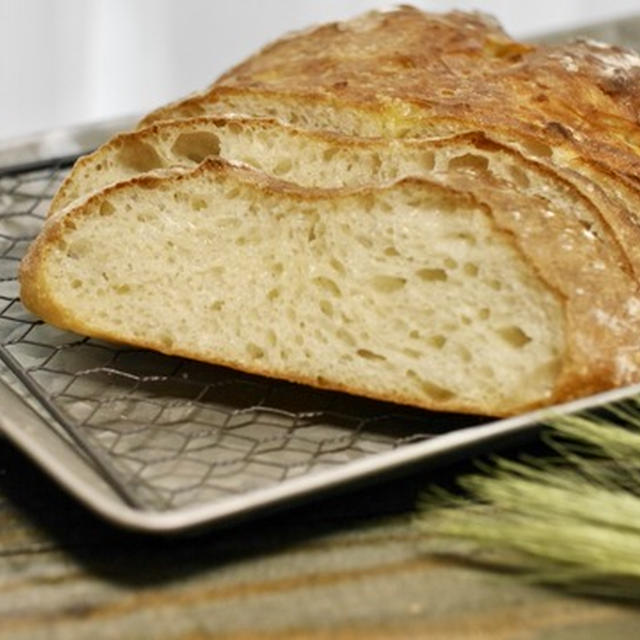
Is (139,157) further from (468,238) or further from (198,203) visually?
(468,238)

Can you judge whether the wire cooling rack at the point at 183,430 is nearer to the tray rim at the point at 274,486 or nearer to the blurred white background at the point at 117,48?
the tray rim at the point at 274,486

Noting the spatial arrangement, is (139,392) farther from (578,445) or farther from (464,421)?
(578,445)

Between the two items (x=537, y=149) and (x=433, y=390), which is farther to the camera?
(x=537, y=149)

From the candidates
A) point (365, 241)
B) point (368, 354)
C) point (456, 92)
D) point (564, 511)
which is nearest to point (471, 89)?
point (456, 92)

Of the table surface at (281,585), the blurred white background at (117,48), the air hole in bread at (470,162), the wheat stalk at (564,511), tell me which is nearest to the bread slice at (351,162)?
the air hole in bread at (470,162)

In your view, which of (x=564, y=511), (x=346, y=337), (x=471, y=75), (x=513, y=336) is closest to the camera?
(x=564, y=511)

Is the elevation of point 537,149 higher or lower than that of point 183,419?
higher

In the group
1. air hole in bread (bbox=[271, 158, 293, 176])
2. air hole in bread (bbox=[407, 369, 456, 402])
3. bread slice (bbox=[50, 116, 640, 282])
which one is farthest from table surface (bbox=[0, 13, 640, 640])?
air hole in bread (bbox=[271, 158, 293, 176])

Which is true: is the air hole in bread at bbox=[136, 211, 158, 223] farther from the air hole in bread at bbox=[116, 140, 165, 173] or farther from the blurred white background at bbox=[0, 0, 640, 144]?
the blurred white background at bbox=[0, 0, 640, 144]
